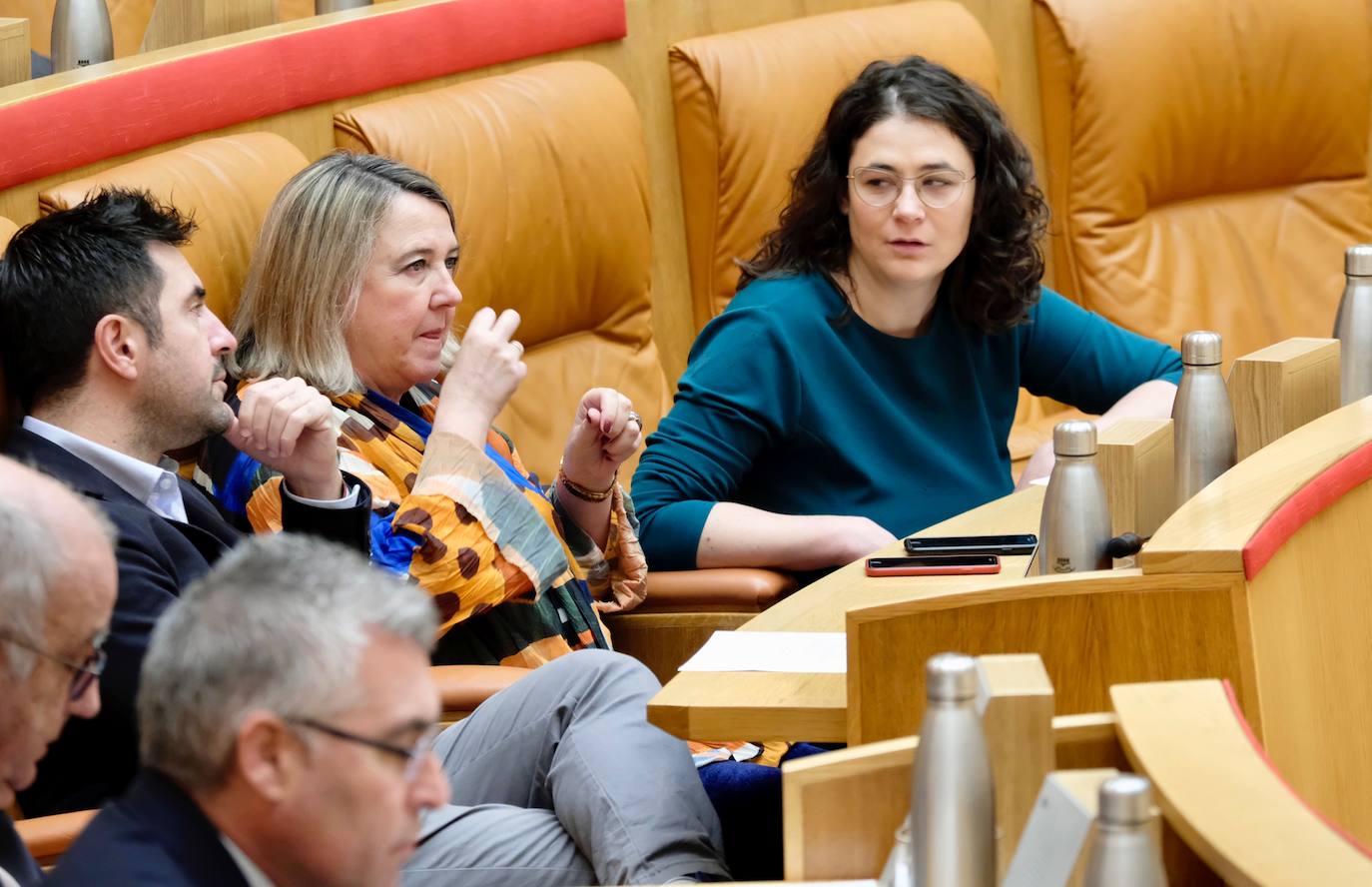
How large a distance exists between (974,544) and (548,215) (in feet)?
3.89

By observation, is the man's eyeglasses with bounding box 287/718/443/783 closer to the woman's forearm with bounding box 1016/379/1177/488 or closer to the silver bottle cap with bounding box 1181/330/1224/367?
the silver bottle cap with bounding box 1181/330/1224/367

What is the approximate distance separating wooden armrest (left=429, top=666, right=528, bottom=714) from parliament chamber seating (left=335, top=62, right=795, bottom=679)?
0.95 meters

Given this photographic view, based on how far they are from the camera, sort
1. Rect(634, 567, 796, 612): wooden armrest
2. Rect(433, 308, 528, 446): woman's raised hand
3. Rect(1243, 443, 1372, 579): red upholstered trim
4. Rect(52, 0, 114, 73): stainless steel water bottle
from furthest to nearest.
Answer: Rect(52, 0, 114, 73): stainless steel water bottle
Rect(634, 567, 796, 612): wooden armrest
Rect(433, 308, 528, 446): woman's raised hand
Rect(1243, 443, 1372, 579): red upholstered trim

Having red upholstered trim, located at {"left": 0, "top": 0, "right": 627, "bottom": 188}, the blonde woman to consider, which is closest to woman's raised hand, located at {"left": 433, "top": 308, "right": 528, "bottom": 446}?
the blonde woman

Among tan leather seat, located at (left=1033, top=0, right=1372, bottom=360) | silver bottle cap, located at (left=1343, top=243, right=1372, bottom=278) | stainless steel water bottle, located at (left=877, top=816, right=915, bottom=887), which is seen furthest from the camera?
tan leather seat, located at (left=1033, top=0, right=1372, bottom=360)

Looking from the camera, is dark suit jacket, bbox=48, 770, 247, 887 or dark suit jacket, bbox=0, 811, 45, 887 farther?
dark suit jacket, bbox=0, 811, 45, 887

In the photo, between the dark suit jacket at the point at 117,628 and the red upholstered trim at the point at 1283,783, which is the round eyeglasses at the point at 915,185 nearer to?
the dark suit jacket at the point at 117,628

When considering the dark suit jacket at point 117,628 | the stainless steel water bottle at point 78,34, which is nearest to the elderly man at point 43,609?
the dark suit jacket at point 117,628

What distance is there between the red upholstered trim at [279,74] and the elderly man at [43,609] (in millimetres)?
1173

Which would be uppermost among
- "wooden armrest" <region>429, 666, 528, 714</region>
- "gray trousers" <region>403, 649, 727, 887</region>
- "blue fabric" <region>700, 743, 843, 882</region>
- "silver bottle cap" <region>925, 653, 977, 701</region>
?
"silver bottle cap" <region>925, 653, 977, 701</region>

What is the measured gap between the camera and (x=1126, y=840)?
40.2 inches

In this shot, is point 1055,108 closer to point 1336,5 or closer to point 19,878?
point 1336,5

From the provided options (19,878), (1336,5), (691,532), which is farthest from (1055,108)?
(19,878)

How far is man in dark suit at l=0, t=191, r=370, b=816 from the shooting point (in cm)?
171
